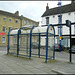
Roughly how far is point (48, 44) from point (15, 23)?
32229 millimetres

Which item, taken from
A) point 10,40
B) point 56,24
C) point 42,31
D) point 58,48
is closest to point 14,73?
Result: point 42,31

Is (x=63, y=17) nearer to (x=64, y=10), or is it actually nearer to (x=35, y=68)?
(x=64, y=10)

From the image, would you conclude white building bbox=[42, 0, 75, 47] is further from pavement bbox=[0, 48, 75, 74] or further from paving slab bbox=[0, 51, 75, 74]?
paving slab bbox=[0, 51, 75, 74]

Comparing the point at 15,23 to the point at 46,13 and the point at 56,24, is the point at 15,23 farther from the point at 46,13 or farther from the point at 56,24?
the point at 56,24

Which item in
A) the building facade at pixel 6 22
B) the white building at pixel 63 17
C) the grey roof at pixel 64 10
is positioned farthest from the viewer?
the building facade at pixel 6 22

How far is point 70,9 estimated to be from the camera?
92.4ft

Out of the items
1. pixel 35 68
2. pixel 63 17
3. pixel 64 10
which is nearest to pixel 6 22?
pixel 63 17

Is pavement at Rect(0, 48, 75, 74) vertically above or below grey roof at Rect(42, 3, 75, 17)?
below

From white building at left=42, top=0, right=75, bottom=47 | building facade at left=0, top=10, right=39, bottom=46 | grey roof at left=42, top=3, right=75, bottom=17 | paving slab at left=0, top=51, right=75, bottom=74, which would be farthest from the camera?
building facade at left=0, top=10, right=39, bottom=46

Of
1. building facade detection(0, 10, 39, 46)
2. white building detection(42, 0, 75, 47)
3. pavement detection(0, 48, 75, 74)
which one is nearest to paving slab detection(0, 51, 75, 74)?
pavement detection(0, 48, 75, 74)

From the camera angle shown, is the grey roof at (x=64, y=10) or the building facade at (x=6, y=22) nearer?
the grey roof at (x=64, y=10)

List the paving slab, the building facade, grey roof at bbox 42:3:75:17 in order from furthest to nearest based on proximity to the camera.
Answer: the building facade < grey roof at bbox 42:3:75:17 < the paving slab

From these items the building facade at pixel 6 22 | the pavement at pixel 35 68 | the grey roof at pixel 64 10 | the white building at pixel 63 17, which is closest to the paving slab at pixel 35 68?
the pavement at pixel 35 68

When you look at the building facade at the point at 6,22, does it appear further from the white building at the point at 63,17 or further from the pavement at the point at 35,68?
the pavement at the point at 35,68
